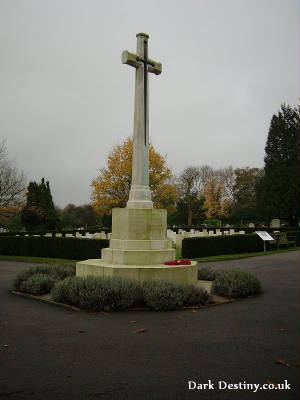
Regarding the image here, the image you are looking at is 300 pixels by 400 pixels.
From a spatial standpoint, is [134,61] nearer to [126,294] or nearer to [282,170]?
[126,294]

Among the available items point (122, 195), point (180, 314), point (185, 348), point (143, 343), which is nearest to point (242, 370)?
point (185, 348)

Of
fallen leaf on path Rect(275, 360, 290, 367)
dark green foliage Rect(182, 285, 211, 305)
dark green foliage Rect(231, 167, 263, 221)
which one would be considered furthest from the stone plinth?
dark green foliage Rect(231, 167, 263, 221)

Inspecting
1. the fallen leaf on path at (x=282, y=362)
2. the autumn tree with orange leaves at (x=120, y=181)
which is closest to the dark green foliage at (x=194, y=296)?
the fallen leaf on path at (x=282, y=362)

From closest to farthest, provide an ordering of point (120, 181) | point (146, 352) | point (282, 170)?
point (146, 352)
point (120, 181)
point (282, 170)

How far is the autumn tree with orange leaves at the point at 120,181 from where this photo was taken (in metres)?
31.0

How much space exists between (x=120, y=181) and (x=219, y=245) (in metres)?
14.1

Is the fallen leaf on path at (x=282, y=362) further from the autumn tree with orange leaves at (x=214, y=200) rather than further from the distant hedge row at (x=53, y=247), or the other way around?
the autumn tree with orange leaves at (x=214, y=200)

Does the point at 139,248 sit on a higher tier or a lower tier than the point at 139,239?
lower

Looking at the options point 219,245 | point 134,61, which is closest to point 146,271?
point 134,61

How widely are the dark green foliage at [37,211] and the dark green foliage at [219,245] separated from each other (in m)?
20.0

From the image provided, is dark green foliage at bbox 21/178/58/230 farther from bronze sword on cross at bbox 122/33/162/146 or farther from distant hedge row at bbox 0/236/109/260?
bronze sword on cross at bbox 122/33/162/146

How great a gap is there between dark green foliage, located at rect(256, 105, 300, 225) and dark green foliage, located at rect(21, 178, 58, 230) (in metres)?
24.5

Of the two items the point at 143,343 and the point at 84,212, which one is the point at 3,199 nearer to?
the point at 143,343

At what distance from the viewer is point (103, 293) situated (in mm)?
6844
